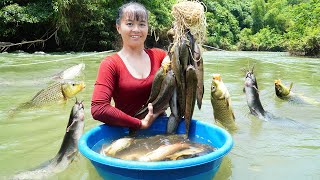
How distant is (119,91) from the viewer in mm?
3000

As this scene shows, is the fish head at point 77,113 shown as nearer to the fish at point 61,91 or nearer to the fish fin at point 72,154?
the fish fin at point 72,154

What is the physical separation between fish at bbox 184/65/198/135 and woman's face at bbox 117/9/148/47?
533 millimetres

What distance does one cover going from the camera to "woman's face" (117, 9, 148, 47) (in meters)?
2.97

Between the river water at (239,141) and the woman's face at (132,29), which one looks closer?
the woman's face at (132,29)

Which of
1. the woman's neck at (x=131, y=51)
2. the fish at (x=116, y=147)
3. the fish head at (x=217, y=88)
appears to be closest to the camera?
the fish at (x=116, y=147)

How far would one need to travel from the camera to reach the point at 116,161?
6.53 ft

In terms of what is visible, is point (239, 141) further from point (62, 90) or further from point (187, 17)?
point (62, 90)

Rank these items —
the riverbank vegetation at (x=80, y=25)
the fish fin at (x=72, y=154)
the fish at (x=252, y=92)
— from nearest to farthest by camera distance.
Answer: the fish fin at (x=72, y=154) → the fish at (x=252, y=92) → the riverbank vegetation at (x=80, y=25)

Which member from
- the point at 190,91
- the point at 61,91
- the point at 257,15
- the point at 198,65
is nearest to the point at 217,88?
the point at 198,65

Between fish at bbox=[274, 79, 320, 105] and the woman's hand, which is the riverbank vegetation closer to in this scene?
fish at bbox=[274, 79, 320, 105]

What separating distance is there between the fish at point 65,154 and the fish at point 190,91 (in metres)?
1.06

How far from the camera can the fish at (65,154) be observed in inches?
117

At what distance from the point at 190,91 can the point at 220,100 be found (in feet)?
3.15

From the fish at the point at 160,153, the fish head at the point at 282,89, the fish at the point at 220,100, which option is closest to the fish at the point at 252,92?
the fish at the point at 220,100
